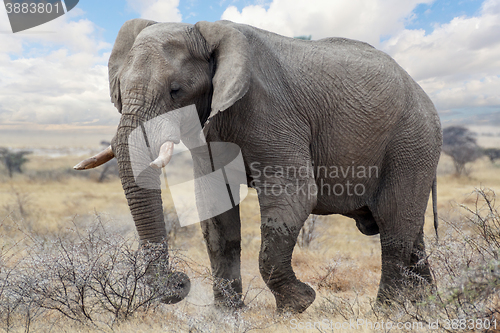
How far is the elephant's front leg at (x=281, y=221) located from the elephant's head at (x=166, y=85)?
895 mm

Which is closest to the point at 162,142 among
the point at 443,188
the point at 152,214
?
the point at 152,214

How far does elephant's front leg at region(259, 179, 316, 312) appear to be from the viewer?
3.60 metres

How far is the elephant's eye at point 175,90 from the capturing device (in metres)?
3.20

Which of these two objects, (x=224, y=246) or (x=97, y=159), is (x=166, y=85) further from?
(x=224, y=246)

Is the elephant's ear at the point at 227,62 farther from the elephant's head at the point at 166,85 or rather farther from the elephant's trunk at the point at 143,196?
the elephant's trunk at the point at 143,196

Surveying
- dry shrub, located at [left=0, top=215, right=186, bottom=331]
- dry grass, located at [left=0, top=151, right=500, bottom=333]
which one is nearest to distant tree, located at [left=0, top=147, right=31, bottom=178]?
dry grass, located at [left=0, top=151, right=500, bottom=333]

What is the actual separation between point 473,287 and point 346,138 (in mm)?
1794

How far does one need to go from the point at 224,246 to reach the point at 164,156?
1.85 m

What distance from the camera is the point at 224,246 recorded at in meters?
4.57

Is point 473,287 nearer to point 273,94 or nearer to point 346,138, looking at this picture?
point 346,138

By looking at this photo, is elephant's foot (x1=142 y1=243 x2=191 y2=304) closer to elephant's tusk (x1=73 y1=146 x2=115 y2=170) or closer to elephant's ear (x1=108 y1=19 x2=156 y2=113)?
elephant's tusk (x1=73 y1=146 x2=115 y2=170)

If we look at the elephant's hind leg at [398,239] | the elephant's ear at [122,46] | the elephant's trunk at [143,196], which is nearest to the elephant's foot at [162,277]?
the elephant's trunk at [143,196]

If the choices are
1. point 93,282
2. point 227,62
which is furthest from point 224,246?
point 227,62

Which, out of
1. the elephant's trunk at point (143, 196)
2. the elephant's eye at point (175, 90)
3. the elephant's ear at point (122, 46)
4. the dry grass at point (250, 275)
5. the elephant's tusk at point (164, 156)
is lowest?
the dry grass at point (250, 275)
